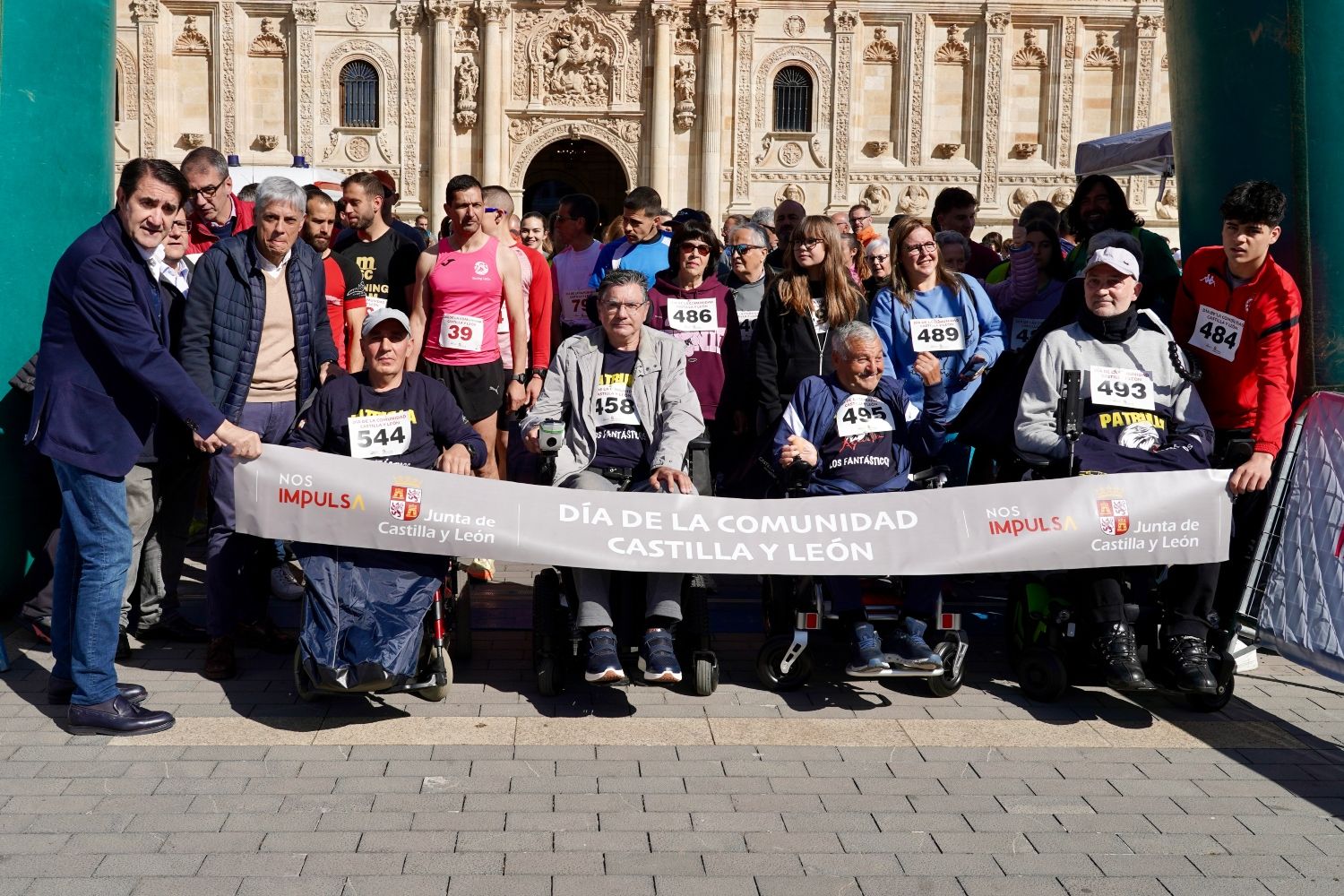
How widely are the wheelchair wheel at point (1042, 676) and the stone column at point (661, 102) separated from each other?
2476cm

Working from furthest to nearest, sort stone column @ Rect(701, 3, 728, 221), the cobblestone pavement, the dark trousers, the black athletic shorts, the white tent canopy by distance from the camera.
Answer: stone column @ Rect(701, 3, 728, 221), the white tent canopy, the black athletic shorts, the dark trousers, the cobblestone pavement

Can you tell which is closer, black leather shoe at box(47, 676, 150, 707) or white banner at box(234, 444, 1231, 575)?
black leather shoe at box(47, 676, 150, 707)

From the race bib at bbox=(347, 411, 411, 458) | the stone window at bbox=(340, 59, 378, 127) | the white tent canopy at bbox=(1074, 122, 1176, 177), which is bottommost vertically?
the race bib at bbox=(347, 411, 411, 458)

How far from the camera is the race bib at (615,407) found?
250 inches

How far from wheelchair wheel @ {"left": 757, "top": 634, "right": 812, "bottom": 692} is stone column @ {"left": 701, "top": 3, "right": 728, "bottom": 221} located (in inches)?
966

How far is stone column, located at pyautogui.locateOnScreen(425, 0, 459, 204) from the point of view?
29.6 meters

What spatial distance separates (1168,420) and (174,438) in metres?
4.58

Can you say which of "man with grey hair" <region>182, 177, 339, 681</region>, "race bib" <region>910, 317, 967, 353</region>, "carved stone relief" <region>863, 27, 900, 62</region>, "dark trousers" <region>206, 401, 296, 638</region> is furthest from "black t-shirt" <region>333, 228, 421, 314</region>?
"carved stone relief" <region>863, 27, 900, 62</region>

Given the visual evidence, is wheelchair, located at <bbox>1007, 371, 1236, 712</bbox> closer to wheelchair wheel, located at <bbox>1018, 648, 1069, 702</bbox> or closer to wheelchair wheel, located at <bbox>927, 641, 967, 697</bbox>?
wheelchair wheel, located at <bbox>1018, 648, 1069, 702</bbox>

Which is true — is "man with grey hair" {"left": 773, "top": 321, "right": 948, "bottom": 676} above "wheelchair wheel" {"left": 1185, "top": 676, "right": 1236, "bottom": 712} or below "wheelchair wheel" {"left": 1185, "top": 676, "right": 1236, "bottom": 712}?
above

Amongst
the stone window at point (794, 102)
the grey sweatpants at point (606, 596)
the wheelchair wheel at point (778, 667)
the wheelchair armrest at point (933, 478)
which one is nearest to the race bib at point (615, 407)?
the grey sweatpants at point (606, 596)

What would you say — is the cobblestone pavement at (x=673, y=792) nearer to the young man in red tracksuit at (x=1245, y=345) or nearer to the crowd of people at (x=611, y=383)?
the crowd of people at (x=611, y=383)

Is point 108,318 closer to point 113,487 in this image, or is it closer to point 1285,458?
point 113,487

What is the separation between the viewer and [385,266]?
28.6ft
